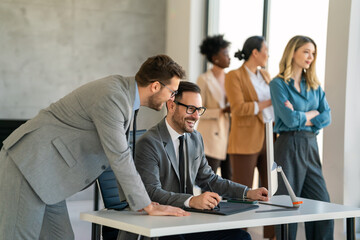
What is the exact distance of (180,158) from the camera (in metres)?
3.06

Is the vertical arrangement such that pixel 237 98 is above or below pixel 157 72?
below

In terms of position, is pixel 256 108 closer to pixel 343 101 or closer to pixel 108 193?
pixel 343 101

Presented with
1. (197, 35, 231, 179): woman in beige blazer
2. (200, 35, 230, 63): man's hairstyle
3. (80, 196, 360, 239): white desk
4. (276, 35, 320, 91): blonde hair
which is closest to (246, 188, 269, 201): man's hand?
(80, 196, 360, 239): white desk

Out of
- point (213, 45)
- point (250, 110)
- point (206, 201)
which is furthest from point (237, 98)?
point (206, 201)

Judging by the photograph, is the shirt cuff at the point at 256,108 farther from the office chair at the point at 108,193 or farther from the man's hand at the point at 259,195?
the office chair at the point at 108,193

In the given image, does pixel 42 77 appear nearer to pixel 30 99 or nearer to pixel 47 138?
pixel 30 99

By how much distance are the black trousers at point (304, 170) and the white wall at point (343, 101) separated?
65cm

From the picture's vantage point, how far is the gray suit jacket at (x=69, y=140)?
102 inches

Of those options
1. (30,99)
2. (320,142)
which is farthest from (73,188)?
(30,99)

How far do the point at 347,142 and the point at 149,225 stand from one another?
2865 mm

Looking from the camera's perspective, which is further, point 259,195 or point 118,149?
point 259,195

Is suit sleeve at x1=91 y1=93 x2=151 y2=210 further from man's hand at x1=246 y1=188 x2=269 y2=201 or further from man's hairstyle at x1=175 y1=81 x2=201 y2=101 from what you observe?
man's hand at x1=246 y1=188 x2=269 y2=201

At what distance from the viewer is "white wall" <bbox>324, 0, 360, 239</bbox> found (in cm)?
462

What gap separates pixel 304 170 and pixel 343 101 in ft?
2.98
